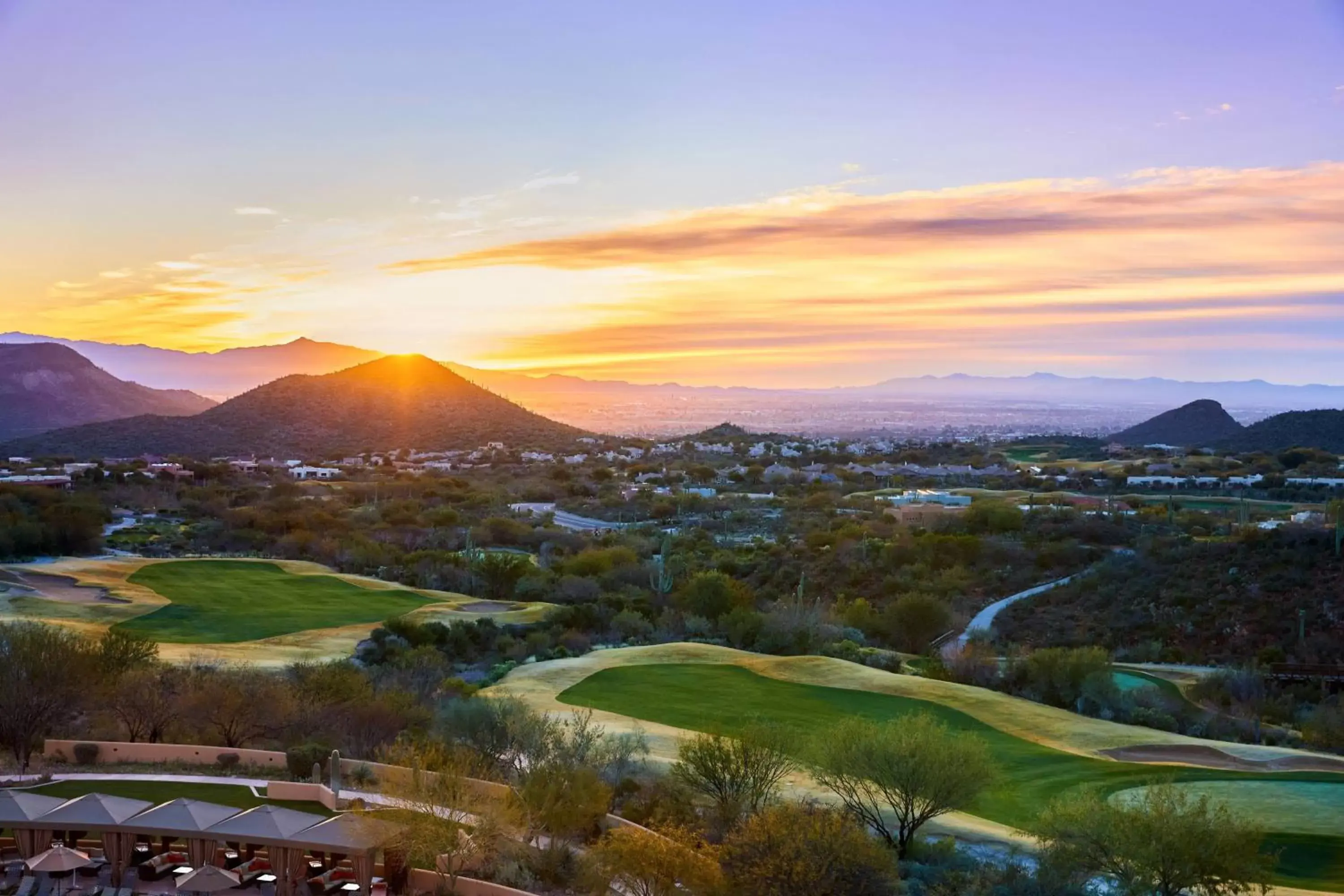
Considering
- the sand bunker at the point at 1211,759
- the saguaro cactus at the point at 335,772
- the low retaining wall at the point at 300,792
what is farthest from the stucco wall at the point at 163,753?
the sand bunker at the point at 1211,759

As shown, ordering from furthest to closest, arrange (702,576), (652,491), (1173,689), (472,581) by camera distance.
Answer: (652,491) → (472,581) → (702,576) → (1173,689)

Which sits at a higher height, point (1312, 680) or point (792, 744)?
point (792, 744)

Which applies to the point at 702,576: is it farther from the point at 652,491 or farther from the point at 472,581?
the point at 652,491

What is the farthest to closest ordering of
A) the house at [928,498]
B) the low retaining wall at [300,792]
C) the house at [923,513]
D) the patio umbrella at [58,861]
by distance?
the house at [928,498] → the house at [923,513] → the low retaining wall at [300,792] → the patio umbrella at [58,861]

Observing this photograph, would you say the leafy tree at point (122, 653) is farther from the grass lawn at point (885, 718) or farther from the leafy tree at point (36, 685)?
the grass lawn at point (885, 718)

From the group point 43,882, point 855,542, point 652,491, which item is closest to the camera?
point 43,882

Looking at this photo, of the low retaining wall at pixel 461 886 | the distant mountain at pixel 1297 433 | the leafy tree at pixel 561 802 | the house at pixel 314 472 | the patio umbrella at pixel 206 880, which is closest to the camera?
the patio umbrella at pixel 206 880

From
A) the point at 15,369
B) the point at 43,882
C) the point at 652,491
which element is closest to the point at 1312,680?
the point at 43,882

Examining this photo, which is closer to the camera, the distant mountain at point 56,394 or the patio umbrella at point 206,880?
the patio umbrella at point 206,880
